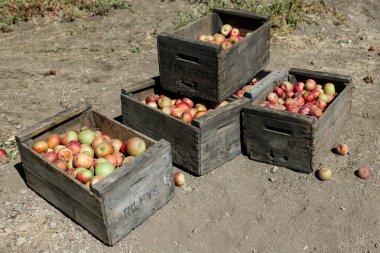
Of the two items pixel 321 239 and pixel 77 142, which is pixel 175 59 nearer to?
pixel 77 142

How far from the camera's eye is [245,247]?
4.32m

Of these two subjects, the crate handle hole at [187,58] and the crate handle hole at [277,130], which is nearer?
the crate handle hole at [277,130]

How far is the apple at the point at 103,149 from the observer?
479 cm

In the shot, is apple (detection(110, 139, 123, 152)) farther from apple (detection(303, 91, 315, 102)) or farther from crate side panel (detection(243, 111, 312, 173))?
apple (detection(303, 91, 315, 102))

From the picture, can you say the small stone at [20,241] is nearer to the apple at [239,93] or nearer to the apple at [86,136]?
the apple at [86,136]

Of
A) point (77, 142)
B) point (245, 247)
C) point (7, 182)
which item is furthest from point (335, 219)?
point (7, 182)

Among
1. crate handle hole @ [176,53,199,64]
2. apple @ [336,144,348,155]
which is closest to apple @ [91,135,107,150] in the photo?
crate handle hole @ [176,53,199,64]

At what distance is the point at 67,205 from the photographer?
450 cm

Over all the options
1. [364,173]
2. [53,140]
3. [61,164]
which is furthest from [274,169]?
[53,140]

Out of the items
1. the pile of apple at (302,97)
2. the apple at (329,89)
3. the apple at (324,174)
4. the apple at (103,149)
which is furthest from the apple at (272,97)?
the apple at (103,149)

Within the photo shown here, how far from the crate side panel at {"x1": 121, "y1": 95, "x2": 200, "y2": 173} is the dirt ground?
22 cm

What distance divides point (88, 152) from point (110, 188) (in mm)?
875

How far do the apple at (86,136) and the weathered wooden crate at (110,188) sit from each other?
0.23 m

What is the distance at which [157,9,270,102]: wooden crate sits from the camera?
4977mm
